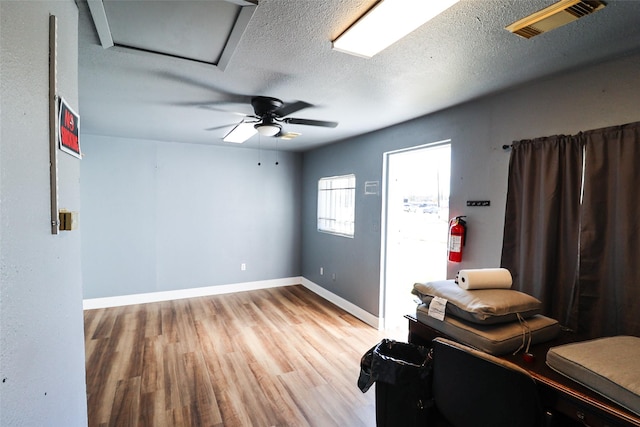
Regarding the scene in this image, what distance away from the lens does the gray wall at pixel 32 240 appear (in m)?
0.76

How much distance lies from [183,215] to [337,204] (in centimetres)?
248

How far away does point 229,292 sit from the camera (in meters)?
5.29

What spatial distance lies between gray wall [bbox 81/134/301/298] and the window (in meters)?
0.78

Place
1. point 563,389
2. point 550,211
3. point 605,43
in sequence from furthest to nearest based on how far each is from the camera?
point 550,211 → point 605,43 → point 563,389

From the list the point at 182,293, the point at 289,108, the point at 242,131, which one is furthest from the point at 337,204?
the point at 182,293

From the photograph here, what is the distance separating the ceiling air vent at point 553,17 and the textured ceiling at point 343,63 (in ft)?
0.13

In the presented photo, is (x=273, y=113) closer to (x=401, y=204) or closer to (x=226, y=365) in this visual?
(x=401, y=204)

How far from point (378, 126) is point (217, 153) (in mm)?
2817

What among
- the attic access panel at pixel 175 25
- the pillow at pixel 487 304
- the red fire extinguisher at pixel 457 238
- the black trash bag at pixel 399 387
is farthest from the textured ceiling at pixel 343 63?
the black trash bag at pixel 399 387

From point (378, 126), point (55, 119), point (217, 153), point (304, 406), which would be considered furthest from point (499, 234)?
point (217, 153)

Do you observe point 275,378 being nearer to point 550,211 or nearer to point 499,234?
point 499,234

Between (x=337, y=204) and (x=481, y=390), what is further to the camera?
(x=337, y=204)

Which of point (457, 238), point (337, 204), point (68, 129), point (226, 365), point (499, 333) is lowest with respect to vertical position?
point (226, 365)

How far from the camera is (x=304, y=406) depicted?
2385mm
